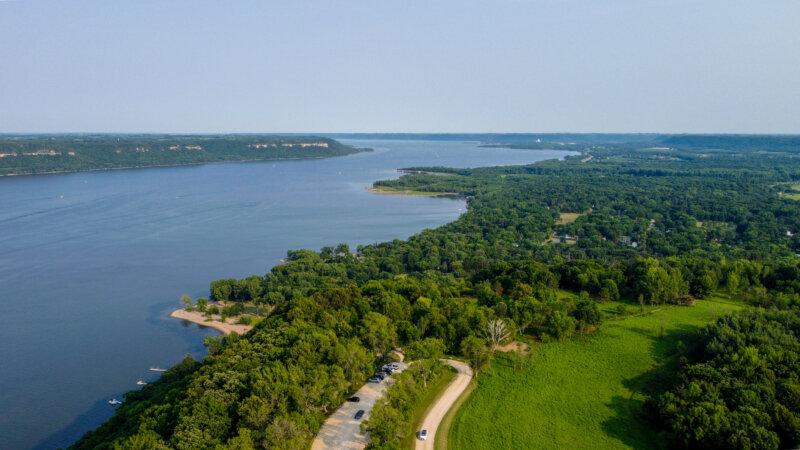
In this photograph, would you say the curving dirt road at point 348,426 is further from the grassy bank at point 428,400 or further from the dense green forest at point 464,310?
the grassy bank at point 428,400

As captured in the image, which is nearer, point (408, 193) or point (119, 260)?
point (119, 260)

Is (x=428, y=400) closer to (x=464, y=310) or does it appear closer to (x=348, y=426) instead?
(x=348, y=426)

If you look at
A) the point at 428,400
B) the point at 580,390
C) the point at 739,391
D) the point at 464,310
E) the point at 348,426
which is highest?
the point at 464,310

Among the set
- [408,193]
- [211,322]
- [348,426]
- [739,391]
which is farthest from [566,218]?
[348,426]

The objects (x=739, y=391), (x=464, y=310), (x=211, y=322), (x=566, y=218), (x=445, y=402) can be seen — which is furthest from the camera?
(x=566, y=218)

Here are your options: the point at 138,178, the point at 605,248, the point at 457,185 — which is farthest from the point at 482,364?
the point at 138,178

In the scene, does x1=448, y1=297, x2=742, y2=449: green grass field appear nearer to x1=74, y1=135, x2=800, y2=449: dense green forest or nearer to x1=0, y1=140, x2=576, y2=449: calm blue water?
x1=74, y1=135, x2=800, y2=449: dense green forest

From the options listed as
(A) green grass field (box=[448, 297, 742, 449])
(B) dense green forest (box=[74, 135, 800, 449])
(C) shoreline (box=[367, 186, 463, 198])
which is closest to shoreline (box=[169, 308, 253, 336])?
(B) dense green forest (box=[74, 135, 800, 449])

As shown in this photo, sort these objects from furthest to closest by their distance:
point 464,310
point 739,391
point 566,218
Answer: point 566,218
point 464,310
point 739,391
